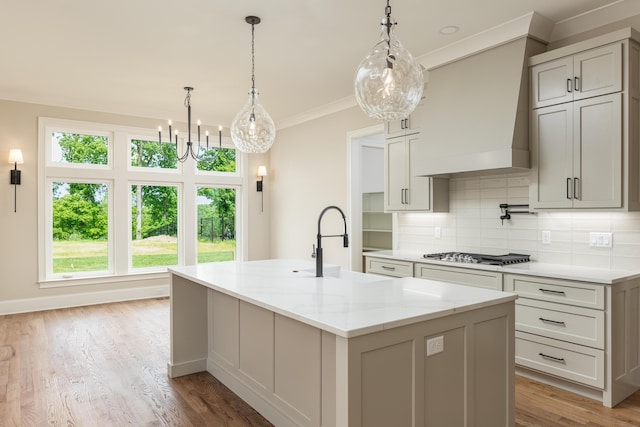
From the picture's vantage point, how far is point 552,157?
3256 millimetres

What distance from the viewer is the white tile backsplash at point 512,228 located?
10.3 feet

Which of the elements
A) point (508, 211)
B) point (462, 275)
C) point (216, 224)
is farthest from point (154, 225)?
point (508, 211)

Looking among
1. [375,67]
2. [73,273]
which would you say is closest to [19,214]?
[73,273]

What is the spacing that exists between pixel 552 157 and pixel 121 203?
549cm

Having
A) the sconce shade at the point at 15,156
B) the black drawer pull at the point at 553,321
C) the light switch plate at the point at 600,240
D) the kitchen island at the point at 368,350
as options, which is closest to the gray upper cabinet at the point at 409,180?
the light switch plate at the point at 600,240

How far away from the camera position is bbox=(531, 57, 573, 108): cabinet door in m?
3.14

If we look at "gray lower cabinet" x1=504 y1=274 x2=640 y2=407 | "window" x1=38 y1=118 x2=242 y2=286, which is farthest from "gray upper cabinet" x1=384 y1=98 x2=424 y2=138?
"window" x1=38 y1=118 x2=242 y2=286

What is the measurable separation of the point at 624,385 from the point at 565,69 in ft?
7.46

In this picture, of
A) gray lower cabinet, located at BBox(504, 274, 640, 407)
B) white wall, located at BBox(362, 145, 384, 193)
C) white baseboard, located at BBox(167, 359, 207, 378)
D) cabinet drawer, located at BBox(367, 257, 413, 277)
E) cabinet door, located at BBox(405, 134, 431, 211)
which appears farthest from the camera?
white wall, located at BBox(362, 145, 384, 193)

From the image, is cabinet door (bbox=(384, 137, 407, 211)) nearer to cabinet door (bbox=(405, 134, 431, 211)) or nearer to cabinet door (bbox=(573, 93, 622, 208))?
cabinet door (bbox=(405, 134, 431, 211))

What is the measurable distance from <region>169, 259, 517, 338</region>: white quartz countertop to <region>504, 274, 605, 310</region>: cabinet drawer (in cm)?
106

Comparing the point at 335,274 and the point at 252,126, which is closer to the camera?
the point at 335,274

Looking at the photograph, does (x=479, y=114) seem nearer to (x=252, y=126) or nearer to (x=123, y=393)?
(x=252, y=126)

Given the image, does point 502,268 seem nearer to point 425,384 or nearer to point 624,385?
point 624,385
